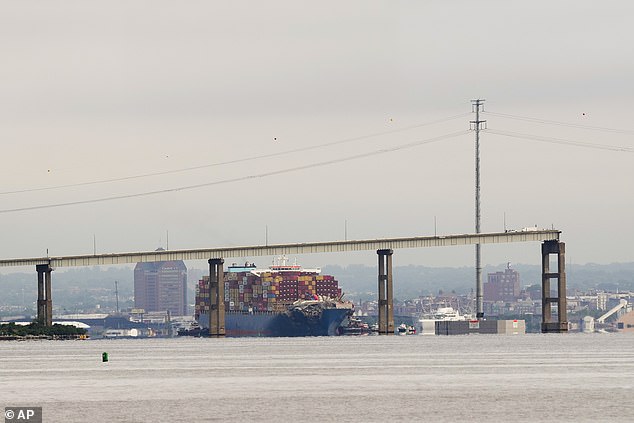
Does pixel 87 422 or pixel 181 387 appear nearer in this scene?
pixel 87 422

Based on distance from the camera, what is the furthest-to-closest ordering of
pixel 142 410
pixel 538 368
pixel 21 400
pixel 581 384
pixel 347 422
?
pixel 538 368 → pixel 581 384 → pixel 21 400 → pixel 142 410 → pixel 347 422

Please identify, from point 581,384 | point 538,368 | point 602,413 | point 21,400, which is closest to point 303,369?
point 538,368

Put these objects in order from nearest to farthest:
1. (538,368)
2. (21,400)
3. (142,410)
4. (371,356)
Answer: (142,410) → (21,400) → (538,368) → (371,356)

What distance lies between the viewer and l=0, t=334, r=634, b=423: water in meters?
67.1

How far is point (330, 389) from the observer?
8250cm

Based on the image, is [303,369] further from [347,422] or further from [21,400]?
[347,422]

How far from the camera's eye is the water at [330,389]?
67062 millimetres

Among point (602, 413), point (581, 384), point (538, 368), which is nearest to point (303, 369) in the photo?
point (538, 368)

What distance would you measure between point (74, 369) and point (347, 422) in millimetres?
51981

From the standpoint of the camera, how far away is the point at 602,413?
66875mm

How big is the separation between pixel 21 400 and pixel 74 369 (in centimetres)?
3563

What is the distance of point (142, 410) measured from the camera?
6962 cm

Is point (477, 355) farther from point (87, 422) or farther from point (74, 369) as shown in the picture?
point (87, 422)

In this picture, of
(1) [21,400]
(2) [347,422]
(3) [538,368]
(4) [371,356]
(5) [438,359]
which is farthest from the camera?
(4) [371,356]
